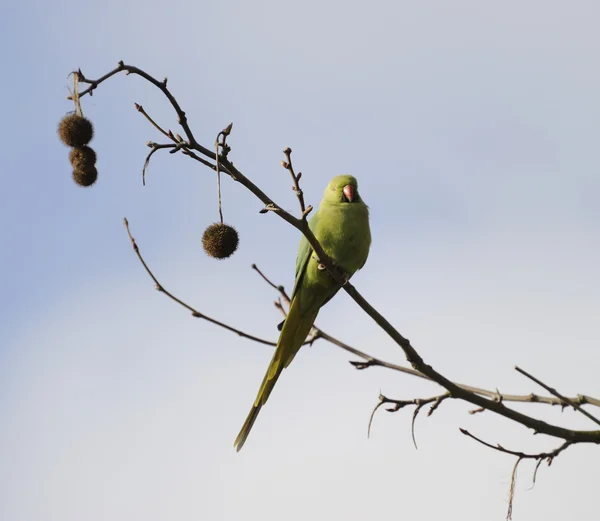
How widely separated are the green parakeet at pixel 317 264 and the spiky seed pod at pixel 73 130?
2.06m

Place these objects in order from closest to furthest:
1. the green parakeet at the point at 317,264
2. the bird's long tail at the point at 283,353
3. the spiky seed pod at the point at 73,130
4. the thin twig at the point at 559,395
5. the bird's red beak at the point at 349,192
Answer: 1. the thin twig at the point at 559,395
2. the spiky seed pod at the point at 73,130
3. the bird's long tail at the point at 283,353
4. the green parakeet at the point at 317,264
5. the bird's red beak at the point at 349,192

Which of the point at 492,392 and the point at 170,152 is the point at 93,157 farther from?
the point at 492,392

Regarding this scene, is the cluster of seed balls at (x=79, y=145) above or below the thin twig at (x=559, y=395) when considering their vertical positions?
above

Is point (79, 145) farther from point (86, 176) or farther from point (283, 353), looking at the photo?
point (283, 353)

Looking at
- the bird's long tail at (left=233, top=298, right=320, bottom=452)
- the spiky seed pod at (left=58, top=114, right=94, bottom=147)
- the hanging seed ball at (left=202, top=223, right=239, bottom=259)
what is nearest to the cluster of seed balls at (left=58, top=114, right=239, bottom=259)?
the spiky seed pod at (left=58, top=114, right=94, bottom=147)

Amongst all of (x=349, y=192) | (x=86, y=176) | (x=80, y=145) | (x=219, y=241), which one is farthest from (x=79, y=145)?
(x=349, y=192)

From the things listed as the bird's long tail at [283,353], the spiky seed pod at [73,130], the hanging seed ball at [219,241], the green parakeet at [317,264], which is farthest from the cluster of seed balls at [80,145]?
the green parakeet at [317,264]

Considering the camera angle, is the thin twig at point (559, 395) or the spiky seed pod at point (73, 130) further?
the spiky seed pod at point (73, 130)

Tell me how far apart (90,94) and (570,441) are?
2.59 meters

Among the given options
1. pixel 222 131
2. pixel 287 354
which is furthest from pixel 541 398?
pixel 287 354

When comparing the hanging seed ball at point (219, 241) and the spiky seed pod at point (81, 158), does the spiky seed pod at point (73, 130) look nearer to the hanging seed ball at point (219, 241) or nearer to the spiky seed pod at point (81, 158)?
the spiky seed pod at point (81, 158)

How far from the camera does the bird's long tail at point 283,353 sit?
14.9 feet

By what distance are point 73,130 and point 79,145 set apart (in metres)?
0.08

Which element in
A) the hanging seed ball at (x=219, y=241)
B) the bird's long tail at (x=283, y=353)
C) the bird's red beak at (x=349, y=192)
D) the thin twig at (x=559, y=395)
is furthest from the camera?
the bird's red beak at (x=349, y=192)
